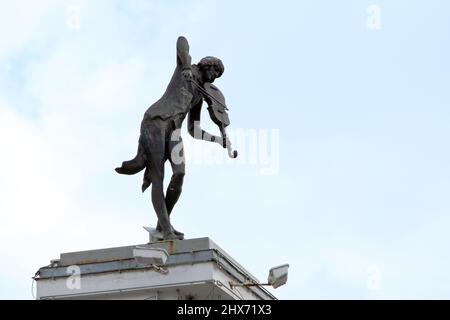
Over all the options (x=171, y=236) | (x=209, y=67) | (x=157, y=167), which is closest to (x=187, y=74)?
(x=209, y=67)

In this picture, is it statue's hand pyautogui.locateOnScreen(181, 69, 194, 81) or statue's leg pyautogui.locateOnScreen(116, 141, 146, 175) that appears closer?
statue's leg pyautogui.locateOnScreen(116, 141, 146, 175)

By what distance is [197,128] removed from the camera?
27906 mm

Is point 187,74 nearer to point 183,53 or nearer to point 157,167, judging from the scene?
point 183,53

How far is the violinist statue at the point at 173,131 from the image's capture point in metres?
26.7

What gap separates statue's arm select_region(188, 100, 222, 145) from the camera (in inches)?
1096

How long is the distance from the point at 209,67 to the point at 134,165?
9.16 ft

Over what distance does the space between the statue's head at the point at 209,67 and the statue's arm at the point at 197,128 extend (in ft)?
1.97

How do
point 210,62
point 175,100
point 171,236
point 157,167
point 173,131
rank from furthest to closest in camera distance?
point 210,62
point 175,100
point 173,131
point 157,167
point 171,236

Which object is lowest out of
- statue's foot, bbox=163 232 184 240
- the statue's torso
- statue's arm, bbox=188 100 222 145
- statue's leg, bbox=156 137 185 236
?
statue's foot, bbox=163 232 184 240

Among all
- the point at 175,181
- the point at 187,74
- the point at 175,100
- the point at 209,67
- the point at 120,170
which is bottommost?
the point at 175,181

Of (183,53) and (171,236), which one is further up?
(183,53)

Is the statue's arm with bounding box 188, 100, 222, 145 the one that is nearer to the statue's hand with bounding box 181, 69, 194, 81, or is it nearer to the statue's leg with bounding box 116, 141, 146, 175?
the statue's hand with bounding box 181, 69, 194, 81

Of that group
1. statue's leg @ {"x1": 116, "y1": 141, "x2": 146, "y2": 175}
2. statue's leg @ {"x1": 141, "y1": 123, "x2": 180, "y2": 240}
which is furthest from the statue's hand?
statue's leg @ {"x1": 116, "y1": 141, "x2": 146, "y2": 175}
